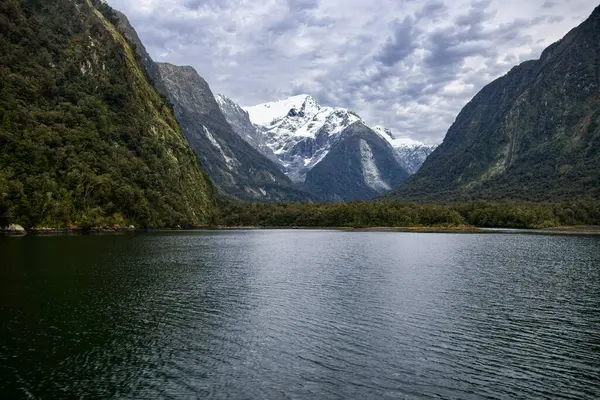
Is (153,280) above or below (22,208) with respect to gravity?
below

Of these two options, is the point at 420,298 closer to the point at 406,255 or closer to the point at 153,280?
the point at 153,280

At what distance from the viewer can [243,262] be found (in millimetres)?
109625

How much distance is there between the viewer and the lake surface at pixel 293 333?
33875 mm

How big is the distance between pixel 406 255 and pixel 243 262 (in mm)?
47839

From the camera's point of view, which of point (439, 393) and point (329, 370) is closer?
point (439, 393)

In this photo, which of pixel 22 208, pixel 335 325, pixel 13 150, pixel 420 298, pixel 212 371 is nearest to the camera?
pixel 212 371

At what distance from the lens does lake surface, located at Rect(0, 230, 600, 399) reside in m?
33.9

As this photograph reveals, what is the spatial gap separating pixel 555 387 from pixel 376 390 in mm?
13592

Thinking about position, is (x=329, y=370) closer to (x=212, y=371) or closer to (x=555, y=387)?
(x=212, y=371)

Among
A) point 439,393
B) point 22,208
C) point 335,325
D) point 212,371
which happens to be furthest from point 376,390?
point 22,208

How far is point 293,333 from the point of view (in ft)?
157

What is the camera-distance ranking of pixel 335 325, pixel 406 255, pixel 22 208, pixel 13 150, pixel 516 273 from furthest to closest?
1. pixel 13 150
2. pixel 22 208
3. pixel 406 255
4. pixel 516 273
5. pixel 335 325

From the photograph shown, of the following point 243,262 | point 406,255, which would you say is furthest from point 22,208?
point 406,255

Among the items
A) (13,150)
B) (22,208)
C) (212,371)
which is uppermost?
(13,150)
